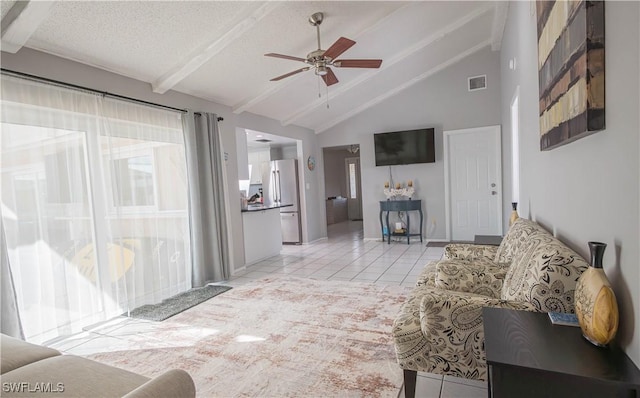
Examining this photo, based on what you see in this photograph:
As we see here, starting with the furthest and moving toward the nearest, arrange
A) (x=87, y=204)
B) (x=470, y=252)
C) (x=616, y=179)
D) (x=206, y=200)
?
1. (x=206, y=200)
2. (x=87, y=204)
3. (x=470, y=252)
4. (x=616, y=179)

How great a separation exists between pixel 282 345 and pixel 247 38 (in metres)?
2.87

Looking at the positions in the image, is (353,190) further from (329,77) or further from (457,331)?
(457,331)

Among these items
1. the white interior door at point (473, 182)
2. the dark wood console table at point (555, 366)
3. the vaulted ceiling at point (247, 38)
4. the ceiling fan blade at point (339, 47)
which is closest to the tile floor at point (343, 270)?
the white interior door at point (473, 182)

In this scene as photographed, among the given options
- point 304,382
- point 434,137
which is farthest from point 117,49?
point 434,137

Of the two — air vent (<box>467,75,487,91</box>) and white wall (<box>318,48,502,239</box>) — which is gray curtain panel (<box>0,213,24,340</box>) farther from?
air vent (<box>467,75,487,91</box>)

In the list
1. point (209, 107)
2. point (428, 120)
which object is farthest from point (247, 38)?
point (428, 120)

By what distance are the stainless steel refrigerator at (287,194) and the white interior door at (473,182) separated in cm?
299

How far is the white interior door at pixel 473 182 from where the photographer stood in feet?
18.7

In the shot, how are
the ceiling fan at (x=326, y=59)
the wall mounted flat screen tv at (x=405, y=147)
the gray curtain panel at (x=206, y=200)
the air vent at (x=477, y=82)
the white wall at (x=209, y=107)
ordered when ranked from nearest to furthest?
the white wall at (x=209, y=107) → the ceiling fan at (x=326, y=59) → the gray curtain panel at (x=206, y=200) → the air vent at (x=477, y=82) → the wall mounted flat screen tv at (x=405, y=147)

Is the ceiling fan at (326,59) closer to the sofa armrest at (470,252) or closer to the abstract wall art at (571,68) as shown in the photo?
the abstract wall art at (571,68)

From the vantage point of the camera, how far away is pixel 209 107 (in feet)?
14.3

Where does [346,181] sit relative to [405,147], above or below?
below

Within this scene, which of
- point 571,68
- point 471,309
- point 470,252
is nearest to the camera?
point 571,68

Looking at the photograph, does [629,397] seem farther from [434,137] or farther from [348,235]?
[348,235]
